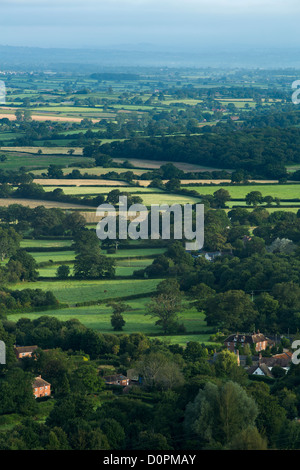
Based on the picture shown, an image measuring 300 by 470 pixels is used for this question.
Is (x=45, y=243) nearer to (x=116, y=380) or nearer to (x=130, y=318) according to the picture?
(x=130, y=318)

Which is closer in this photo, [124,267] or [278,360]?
[278,360]

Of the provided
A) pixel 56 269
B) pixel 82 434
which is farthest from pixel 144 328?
pixel 82 434

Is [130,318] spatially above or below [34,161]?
below

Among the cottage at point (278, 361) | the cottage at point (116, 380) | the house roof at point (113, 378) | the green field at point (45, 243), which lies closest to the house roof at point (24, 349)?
the house roof at point (113, 378)

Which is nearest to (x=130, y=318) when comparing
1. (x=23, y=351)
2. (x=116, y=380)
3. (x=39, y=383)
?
A: (x=23, y=351)

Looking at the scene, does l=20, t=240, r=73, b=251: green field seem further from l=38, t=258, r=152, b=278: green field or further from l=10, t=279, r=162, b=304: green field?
l=10, t=279, r=162, b=304: green field

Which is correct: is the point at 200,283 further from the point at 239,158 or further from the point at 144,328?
the point at 239,158

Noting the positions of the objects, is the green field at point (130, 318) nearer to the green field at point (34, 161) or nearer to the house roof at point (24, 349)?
the house roof at point (24, 349)

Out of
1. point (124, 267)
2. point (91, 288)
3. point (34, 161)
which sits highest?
point (34, 161)
